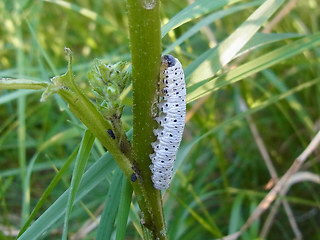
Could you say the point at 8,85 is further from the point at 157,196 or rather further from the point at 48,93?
the point at 157,196

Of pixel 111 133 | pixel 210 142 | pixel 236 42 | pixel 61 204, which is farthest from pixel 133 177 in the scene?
pixel 210 142

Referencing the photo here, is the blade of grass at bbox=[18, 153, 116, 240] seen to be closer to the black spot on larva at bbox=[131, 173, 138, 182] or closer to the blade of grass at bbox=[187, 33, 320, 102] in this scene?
the black spot on larva at bbox=[131, 173, 138, 182]

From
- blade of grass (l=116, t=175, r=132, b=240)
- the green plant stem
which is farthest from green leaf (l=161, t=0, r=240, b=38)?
blade of grass (l=116, t=175, r=132, b=240)

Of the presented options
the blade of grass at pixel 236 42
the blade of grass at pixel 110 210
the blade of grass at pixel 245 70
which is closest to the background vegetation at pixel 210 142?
the blade of grass at pixel 245 70

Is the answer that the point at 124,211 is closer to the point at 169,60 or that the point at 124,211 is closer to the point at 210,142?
the point at 169,60

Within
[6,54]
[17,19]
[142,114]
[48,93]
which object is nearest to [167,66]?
[142,114]

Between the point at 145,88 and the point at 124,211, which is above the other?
the point at 145,88

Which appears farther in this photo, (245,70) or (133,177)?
(245,70)
